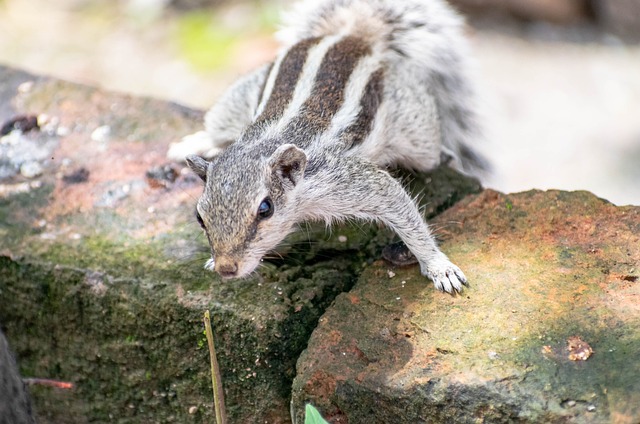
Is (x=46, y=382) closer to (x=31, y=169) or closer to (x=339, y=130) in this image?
(x=31, y=169)

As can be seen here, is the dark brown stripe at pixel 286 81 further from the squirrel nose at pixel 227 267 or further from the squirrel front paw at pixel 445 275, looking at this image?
the squirrel front paw at pixel 445 275

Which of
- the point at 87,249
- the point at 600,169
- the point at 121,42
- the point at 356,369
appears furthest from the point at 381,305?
the point at 121,42

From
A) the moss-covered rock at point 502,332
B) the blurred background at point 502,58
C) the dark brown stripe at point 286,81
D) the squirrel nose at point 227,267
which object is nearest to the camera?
the moss-covered rock at point 502,332

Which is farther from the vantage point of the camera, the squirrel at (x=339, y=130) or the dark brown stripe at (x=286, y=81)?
the dark brown stripe at (x=286, y=81)

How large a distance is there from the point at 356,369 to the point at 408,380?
177mm

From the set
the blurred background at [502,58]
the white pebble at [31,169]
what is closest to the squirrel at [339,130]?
the white pebble at [31,169]

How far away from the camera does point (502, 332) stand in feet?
7.98

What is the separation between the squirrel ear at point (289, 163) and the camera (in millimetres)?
2555

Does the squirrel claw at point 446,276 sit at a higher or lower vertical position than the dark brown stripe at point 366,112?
lower

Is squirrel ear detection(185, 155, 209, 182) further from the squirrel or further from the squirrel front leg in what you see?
the squirrel front leg

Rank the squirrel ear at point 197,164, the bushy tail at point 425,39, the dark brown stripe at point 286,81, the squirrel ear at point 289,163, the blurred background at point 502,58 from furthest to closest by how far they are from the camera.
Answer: the blurred background at point 502,58
the bushy tail at point 425,39
the dark brown stripe at point 286,81
the squirrel ear at point 197,164
the squirrel ear at point 289,163

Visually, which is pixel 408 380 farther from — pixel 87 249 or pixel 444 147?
pixel 444 147

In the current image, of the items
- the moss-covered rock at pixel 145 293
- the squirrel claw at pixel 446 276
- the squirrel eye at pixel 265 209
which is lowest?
the moss-covered rock at pixel 145 293

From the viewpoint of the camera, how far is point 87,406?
3033 mm
